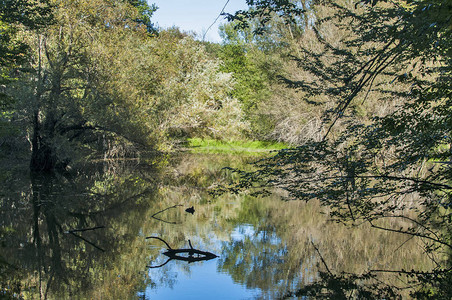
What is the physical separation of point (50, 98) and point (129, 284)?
10.7m

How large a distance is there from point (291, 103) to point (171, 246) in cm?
1673

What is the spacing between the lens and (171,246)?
814 cm

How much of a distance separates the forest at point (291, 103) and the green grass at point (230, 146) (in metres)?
0.92

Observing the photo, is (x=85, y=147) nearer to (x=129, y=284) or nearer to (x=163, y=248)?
(x=163, y=248)

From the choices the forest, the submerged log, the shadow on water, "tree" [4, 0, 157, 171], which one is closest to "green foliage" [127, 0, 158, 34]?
the forest

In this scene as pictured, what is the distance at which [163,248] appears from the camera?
7980 millimetres

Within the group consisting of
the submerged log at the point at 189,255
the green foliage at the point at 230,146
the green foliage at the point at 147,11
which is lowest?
the submerged log at the point at 189,255

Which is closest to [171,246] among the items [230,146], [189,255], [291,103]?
[189,255]

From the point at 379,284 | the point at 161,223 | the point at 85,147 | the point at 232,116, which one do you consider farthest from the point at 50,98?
the point at 232,116

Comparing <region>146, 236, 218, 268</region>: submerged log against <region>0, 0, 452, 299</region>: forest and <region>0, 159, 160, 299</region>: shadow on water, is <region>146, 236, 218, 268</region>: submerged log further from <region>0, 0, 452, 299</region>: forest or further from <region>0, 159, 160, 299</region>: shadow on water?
<region>0, 0, 452, 299</region>: forest

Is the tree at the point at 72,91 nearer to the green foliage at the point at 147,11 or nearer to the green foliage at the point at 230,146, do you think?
the green foliage at the point at 230,146

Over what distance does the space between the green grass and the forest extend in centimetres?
92

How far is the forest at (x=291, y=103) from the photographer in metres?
6.50

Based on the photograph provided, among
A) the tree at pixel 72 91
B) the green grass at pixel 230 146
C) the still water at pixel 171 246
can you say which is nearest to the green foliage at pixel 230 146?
the green grass at pixel 230 146
